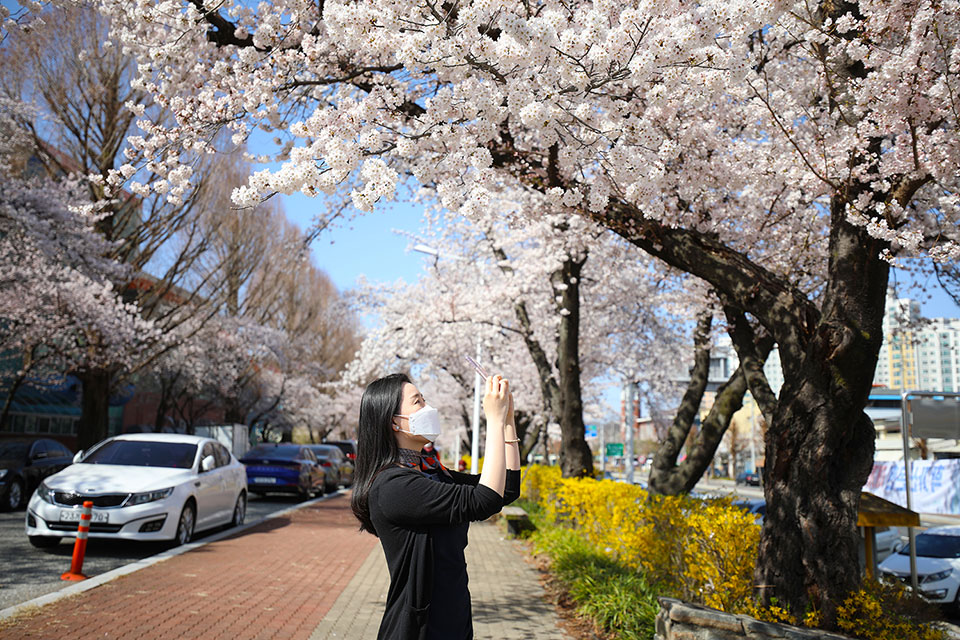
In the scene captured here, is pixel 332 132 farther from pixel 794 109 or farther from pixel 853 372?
pixel 794 109

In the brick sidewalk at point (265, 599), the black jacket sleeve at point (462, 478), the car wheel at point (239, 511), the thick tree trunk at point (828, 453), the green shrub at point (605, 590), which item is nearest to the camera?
the black jacket sleeve at point (462, 478)

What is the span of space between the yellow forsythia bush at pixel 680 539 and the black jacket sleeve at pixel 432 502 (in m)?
3.98

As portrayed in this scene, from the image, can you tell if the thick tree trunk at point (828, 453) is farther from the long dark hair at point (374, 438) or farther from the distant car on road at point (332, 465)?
the distant car on road at point (332, 465)

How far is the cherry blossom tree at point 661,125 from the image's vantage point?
4688 millimetres

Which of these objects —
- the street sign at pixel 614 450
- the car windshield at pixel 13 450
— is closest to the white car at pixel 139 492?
the car windshield at pixel 13 450

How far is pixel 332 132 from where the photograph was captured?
5383mm

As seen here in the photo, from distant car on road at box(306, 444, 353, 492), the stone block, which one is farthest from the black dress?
distant car on road at box(306, 444, 353, 492)

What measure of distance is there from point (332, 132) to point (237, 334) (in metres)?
29.8

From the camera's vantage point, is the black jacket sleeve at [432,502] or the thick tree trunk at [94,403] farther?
the thick tree trunk at [94,403]

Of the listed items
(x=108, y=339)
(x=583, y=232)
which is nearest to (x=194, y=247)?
(x=108, y=339)

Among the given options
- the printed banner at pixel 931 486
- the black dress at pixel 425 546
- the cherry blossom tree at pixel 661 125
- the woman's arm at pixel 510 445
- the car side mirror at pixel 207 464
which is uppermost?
the cherry blossom tree at pixel 661 125

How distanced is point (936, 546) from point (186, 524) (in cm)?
1133

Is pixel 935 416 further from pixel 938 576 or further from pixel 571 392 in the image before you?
pixel 571 392

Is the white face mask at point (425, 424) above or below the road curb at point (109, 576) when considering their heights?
above
